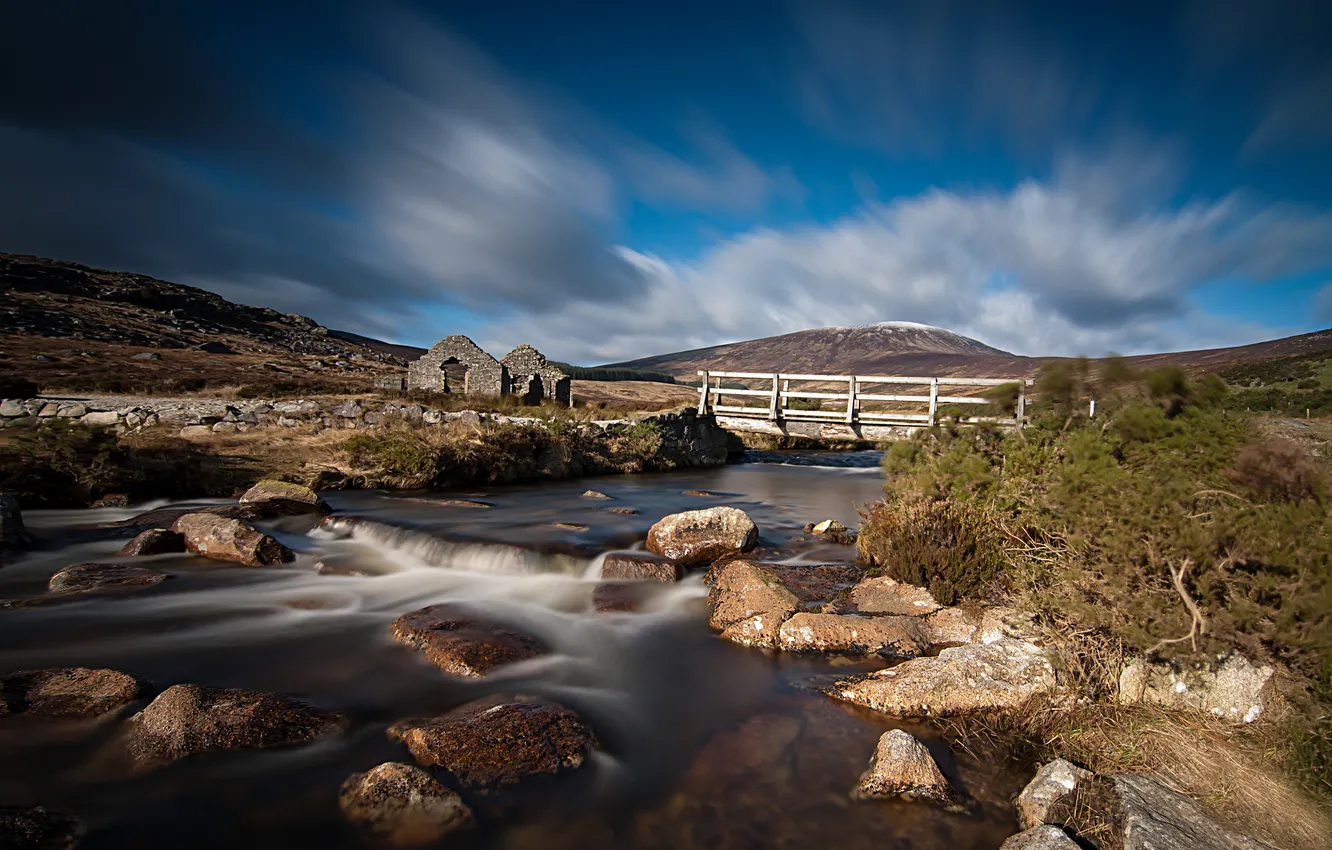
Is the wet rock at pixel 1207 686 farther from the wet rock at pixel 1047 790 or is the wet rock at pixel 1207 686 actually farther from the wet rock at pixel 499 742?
the wet rock at pixel 499 742

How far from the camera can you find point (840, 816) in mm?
3826

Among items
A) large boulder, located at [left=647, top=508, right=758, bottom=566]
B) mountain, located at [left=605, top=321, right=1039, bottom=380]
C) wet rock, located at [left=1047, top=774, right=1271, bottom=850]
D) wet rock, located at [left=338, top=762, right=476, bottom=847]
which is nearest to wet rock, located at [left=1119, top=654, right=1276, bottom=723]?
wet rock, located at [left=1047, top=774, right=1271, bottom=850]

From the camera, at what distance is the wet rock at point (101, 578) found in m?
7.01

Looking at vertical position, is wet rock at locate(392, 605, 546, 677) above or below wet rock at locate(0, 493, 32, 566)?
below

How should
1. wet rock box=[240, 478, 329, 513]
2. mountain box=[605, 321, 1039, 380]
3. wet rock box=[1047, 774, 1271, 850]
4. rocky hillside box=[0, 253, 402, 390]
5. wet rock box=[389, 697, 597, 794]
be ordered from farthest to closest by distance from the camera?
mountain box=[605, 321, 1039, 380] < rocky hillside box=[0, 253, 402, 390] < wet rock box=[240, 478, 329, 513] < wet rock box=[389, 697, 597, 794] < wet rock box=[1047, 774, 1271, 850]

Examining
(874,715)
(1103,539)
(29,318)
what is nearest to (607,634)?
(874,715)

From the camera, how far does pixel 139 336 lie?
52.4 metres

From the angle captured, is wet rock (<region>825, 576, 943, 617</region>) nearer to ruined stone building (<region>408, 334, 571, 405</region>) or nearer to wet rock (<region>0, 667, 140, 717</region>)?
wet rock (<region>0, 667, 140, 717</region>)

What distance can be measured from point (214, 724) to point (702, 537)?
20.1ft

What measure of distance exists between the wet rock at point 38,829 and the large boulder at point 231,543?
5499 mm

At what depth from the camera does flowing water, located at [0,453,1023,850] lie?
3.65 metres

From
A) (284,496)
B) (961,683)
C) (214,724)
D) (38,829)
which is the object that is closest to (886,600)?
(961,683)

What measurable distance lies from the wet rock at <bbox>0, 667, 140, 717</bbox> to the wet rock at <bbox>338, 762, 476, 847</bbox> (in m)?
2.31

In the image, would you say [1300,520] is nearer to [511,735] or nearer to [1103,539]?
[1103,539]
